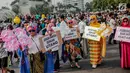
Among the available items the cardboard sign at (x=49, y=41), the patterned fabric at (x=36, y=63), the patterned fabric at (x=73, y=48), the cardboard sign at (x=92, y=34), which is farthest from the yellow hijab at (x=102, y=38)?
the patterned fabric at (x=36, y=63)

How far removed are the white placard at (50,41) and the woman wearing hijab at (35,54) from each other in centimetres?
17

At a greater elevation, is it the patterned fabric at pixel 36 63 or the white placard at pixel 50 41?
the white placard at pixel 50 41

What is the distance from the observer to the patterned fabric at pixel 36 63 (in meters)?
6.66

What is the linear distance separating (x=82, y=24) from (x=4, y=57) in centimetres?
444

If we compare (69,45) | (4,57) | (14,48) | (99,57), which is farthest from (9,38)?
(99,57)

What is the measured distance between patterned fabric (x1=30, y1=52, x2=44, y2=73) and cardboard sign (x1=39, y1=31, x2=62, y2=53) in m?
0.19

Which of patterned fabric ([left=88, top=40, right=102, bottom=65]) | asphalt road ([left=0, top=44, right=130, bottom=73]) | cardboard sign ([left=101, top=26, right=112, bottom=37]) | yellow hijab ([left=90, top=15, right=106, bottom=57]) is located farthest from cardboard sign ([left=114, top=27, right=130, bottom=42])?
asphalt road ([left=0, top=44, right=130, bottom=73])

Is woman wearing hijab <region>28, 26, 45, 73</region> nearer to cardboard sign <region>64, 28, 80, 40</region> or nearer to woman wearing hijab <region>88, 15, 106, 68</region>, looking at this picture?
cardboard sign <region>64, 28, 80, 40</region>

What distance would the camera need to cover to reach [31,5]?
6959 inches

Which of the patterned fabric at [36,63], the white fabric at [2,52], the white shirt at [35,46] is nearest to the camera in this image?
the white shirt at [35,46]

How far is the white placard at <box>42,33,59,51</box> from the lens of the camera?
6762 millimetres

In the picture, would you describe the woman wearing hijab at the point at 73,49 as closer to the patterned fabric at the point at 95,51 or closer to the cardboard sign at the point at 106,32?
the patterned fabric at the point at 95,51

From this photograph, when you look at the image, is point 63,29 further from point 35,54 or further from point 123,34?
point 35,54

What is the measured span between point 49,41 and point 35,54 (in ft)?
1.55
